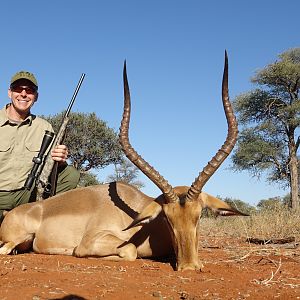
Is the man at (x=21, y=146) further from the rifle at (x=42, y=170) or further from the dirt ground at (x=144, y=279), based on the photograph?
the dirt ground at (x=144, y=279)

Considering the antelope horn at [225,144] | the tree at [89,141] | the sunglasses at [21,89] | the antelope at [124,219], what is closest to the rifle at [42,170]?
the antelope at [124,219]

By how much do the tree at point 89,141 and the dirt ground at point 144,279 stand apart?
17.8m

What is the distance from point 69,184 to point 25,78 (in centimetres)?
158

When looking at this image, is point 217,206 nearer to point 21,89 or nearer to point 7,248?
point 7,248

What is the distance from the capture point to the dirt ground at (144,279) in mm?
3205

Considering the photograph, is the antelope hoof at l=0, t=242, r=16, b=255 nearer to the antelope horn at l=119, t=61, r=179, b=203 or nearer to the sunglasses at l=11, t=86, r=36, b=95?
the antelope horn at l=119, t=61, r=179, b=203

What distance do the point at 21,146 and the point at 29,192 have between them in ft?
2.08

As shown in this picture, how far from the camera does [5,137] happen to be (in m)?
6.67

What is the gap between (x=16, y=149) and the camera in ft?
22.1

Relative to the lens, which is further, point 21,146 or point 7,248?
point 21,146

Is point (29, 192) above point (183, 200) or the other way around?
above

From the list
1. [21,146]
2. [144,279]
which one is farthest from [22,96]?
[144,279]

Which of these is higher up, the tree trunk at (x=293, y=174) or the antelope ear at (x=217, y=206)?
the tree trunk at (x=293, y=174)

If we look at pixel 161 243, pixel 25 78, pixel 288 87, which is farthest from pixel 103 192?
pixel 288 87
